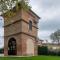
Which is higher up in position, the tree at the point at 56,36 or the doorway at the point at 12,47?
the tree at the point at 56,36

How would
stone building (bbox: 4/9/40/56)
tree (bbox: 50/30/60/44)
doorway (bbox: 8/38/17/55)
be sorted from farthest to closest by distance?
tree (bbox: 50/30/60/44), doorway (bbox: 8/38/17/55), stone building (bbox: 4/9/40/56)

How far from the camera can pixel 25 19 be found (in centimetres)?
3512

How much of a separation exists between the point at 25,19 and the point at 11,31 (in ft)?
10.7

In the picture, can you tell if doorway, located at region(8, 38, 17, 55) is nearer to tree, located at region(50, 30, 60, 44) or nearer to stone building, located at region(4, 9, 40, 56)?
stone building, located at region(4, 9, 40, 56)

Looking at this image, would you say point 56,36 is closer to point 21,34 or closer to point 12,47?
point 12,47

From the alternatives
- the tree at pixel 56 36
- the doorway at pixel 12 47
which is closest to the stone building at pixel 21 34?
the doorway at pixel 12 47

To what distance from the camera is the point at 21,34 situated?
1341 inches

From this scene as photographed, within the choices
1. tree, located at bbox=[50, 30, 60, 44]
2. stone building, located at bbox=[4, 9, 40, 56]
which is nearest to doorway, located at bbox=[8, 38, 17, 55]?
stone building, located at bbox=[4, 9, 40, 56]

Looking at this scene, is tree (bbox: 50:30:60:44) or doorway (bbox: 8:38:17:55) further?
tree (bbox: 50:30:60:44)

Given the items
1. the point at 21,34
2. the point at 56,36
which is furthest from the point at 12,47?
the point at 56,36

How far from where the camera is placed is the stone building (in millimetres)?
34250

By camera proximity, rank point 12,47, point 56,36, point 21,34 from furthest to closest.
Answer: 1. point 56,36
2. point 12,47
3. point 21,34

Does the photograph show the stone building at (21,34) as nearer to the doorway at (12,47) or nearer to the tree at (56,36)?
the doorway at (12,47)

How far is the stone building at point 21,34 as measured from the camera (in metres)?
34.2
